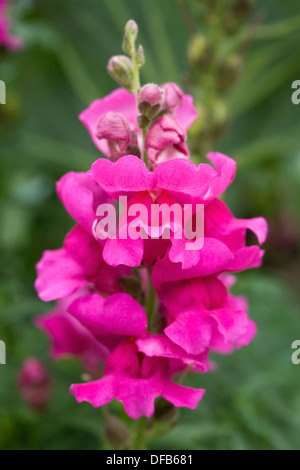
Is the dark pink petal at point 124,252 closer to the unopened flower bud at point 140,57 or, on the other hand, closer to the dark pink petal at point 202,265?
the dark pink petal at point 202,265

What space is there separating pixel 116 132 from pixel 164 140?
0.04 m

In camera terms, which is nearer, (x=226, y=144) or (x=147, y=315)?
(x=147, y=315)

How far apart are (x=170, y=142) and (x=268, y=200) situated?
1296mm

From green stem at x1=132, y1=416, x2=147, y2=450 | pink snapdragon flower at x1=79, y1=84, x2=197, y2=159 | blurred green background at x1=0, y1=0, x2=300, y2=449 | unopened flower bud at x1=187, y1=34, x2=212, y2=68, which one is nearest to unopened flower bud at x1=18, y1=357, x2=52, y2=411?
blurred green background at x1=0, y1=0, x2=300, y2=449

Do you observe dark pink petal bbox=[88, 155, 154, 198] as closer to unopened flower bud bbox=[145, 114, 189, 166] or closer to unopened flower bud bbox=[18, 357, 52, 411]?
unopened flower bud bbox=[145, 114, 189, 166]

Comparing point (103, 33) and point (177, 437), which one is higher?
point (103, 33)

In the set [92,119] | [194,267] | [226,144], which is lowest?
[194,267]

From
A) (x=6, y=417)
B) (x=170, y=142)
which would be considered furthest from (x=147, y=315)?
(x=6, y=417)

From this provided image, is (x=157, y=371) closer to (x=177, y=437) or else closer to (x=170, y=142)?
(x=170, y=142)

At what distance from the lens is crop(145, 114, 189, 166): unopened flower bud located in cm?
50

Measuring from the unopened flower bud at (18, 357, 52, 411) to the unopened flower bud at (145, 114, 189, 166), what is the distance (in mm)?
449

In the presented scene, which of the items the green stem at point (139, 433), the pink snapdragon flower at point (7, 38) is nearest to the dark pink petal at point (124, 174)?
the green stem at point (139, 433)

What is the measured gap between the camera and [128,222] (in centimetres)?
47

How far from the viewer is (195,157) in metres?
1.00
